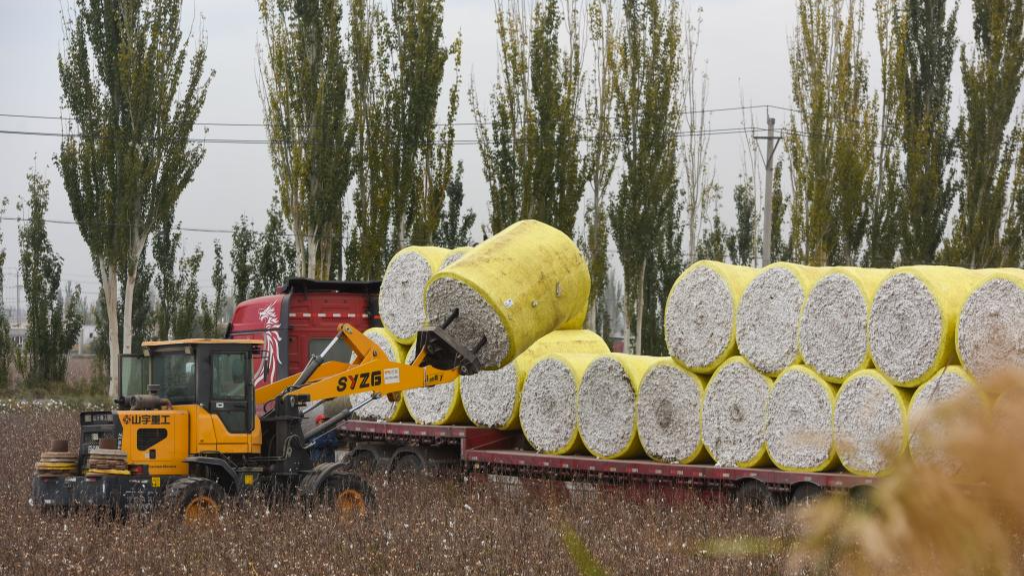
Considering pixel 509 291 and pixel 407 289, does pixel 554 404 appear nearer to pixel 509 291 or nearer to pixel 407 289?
pixel 509 291

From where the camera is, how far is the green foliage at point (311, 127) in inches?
926

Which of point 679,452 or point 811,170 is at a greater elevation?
point 811,170

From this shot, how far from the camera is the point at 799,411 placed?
957 cm

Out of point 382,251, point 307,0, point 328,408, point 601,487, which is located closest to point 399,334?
point 328,408

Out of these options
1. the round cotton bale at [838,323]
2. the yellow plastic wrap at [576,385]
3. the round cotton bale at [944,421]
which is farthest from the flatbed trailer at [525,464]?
the round cotton bale at [944,421]

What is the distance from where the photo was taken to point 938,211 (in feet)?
81.7

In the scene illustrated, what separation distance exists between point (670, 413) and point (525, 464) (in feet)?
5.58

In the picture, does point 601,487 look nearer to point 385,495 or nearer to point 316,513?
point 385,495

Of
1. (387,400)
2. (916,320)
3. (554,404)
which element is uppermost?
(916,320)

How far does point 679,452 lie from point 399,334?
4.18 meters

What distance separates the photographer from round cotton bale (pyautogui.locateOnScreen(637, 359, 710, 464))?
419 inches

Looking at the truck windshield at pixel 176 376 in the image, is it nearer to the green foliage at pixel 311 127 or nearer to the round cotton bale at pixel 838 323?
the round cotton bale at pixel 838 323

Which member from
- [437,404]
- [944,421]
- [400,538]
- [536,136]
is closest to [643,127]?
[536,136]

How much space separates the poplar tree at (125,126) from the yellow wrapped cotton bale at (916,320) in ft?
62.6
